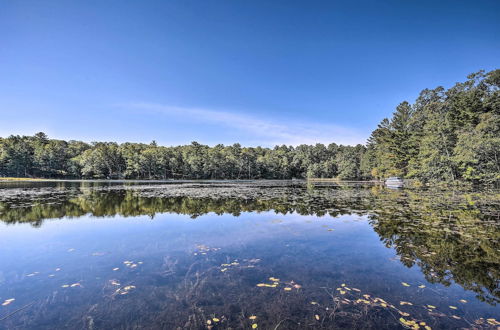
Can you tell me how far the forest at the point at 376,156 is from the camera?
1177 inches

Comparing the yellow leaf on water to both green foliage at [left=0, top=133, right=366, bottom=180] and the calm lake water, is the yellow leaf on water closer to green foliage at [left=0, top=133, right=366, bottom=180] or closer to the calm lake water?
the calm lake water

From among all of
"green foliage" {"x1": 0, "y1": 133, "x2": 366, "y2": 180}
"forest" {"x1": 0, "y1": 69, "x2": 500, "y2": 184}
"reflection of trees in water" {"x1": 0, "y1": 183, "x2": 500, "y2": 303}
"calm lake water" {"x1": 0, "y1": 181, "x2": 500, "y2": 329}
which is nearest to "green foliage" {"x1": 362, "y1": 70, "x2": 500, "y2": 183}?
"forest" {"x1": 0, "y1": 69, "x2": 500, "y2": 184}

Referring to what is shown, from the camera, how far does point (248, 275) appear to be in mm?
5133

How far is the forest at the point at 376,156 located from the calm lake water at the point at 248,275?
91.2 ft

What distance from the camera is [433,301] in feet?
13.6

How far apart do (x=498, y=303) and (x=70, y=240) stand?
10997mm

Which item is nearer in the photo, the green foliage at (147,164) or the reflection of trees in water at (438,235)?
the reflection of trees in water at (438,235)

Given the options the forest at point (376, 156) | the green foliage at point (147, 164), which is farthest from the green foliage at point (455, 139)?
the green foliage at point (147, 164)

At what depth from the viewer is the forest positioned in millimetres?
29891

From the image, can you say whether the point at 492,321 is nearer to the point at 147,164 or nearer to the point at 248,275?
the point at 248,275

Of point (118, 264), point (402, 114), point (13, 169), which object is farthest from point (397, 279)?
point (13, 169)

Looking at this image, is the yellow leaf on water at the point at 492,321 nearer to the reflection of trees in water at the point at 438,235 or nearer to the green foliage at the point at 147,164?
the reflection of trees in water at the point at 438,235

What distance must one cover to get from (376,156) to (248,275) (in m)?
72.5

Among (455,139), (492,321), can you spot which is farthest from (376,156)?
(492,321)
